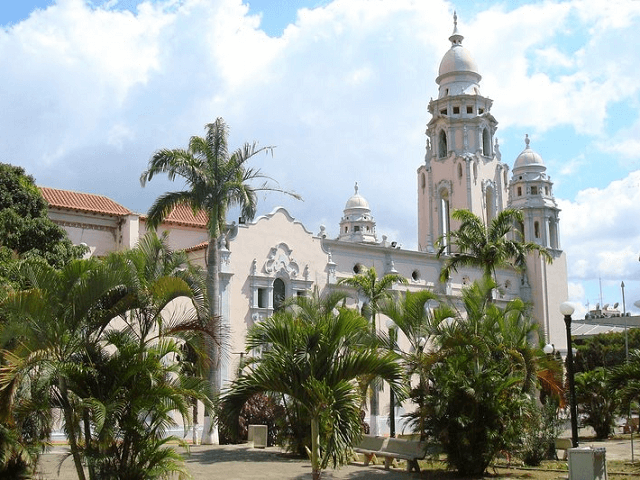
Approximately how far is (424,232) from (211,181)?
88.2 ft

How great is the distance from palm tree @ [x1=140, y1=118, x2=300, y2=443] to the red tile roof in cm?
1032

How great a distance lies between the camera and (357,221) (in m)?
72.6

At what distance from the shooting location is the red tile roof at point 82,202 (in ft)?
114

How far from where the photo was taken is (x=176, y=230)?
124 feet

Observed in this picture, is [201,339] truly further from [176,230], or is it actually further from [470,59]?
[470,59]

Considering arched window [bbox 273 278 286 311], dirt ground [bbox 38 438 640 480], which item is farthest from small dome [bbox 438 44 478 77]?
dirt ground [bbox 38 438 640 480]

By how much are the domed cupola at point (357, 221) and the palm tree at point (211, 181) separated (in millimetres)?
44523

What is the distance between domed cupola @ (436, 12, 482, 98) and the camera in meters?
49.0

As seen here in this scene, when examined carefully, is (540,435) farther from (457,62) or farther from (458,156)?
(457,62)

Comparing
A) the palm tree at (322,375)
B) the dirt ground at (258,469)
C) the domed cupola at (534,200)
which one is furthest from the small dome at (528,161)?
the palm tree at (322,375)

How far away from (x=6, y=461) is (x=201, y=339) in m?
4.02

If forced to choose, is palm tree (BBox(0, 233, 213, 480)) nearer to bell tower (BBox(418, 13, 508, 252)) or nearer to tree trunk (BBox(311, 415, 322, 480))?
tree trunk (BBox(311, 415, 322, 480))

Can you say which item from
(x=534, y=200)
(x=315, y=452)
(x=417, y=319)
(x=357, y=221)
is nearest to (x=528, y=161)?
(x=534, y=200)

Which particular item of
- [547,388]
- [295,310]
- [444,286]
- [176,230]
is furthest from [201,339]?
[444,286]
